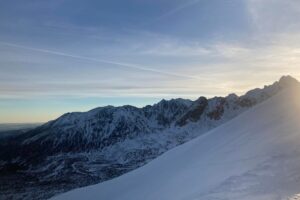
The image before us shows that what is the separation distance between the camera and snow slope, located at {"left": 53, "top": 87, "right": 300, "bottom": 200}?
58.2ft

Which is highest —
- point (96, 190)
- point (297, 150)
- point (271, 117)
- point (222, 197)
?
point (271, 117)

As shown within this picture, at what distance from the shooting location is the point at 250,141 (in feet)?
88.6

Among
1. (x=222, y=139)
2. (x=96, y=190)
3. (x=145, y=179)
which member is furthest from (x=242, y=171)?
(x=96, y=190)

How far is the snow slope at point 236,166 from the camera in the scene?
17.8 metres

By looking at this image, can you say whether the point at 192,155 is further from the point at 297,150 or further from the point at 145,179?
the point at 297,150

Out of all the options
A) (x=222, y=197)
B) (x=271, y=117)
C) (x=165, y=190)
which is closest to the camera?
(x=222, y=197)

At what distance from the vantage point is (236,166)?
→ 22844mm

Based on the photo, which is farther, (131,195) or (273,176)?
(131,195)

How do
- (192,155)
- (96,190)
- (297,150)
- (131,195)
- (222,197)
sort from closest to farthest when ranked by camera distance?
(222,197) → (297,150) → (131,195) → (192,155) → (96,190)

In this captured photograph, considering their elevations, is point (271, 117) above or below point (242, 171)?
above

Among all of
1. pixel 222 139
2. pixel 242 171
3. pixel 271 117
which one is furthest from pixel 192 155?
pixel 242 171

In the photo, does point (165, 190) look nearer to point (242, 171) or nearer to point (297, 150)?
point (242, 171)

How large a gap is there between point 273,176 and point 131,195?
54.1ft

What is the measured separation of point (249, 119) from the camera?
33000 millimetres
